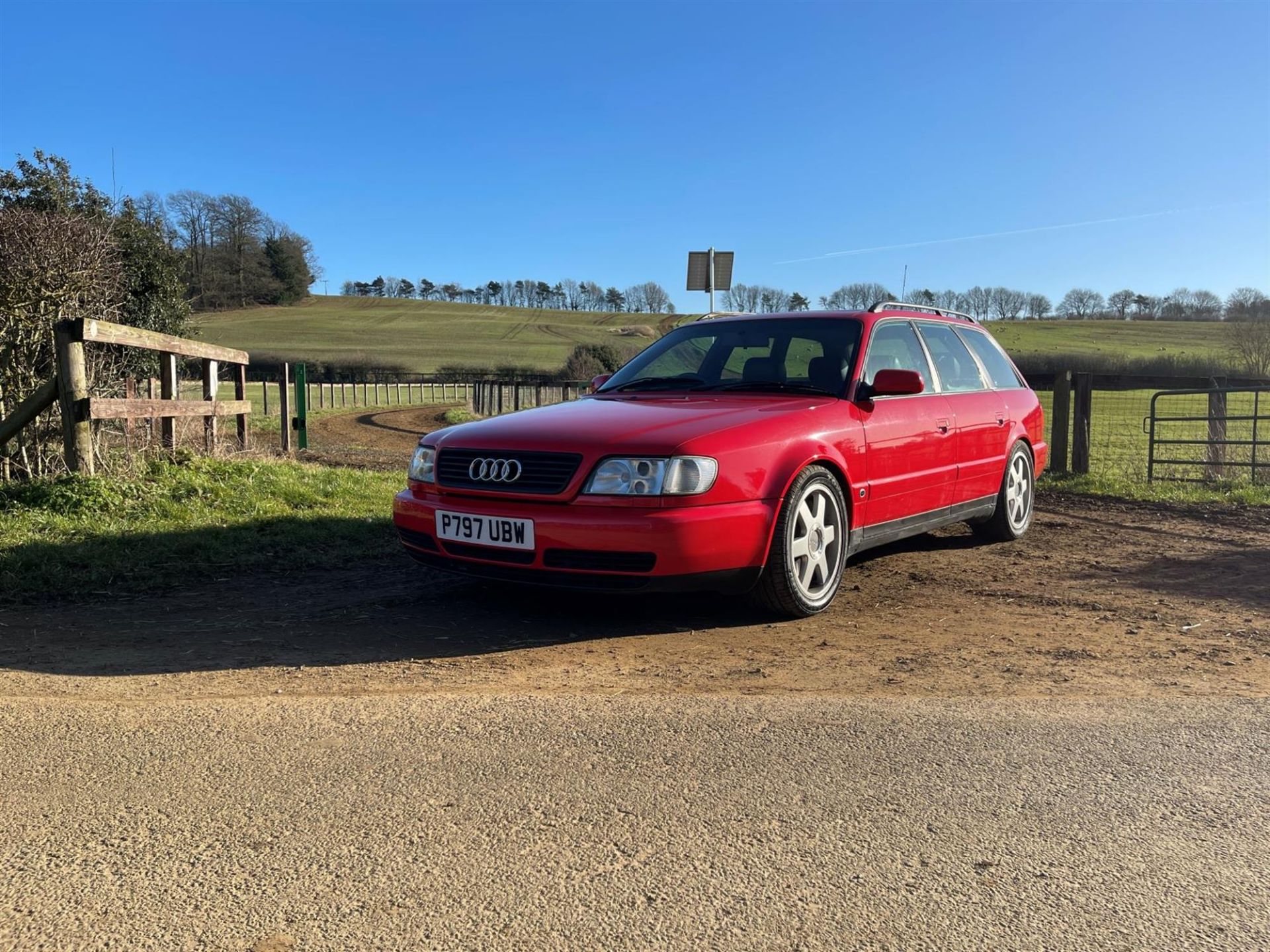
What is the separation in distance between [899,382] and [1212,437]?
7981 mm

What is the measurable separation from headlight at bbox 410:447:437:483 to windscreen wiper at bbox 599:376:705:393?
1.36 metres

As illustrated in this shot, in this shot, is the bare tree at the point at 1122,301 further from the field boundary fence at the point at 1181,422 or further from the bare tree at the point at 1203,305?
the field boundary fence at the point at 1181,422

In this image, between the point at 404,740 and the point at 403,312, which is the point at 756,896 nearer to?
the point at 404,740

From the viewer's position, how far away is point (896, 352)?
19.7 ft

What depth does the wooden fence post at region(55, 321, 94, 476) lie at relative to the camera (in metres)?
7.21

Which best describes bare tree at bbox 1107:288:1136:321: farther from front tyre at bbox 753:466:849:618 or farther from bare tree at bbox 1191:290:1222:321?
front tyre at bbox 753:466:849:618

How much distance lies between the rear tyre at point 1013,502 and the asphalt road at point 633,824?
143 inches

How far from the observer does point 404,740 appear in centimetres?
318

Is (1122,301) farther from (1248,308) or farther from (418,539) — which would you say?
(418,539)

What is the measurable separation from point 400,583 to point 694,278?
22.8 ft

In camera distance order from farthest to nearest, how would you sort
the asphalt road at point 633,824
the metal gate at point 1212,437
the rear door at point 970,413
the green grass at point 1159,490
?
the metal gate at point 1212,437
the green grass at point 1159,490
the rear door at point 970,413
the asphalt road at point 633,824

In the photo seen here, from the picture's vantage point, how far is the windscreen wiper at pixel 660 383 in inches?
226

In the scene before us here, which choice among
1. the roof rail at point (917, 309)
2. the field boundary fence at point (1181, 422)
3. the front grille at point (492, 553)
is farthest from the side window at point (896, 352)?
the field boundary fence at point (1181, 422)

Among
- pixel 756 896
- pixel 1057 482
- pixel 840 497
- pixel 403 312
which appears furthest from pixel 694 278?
pixel 403 312
